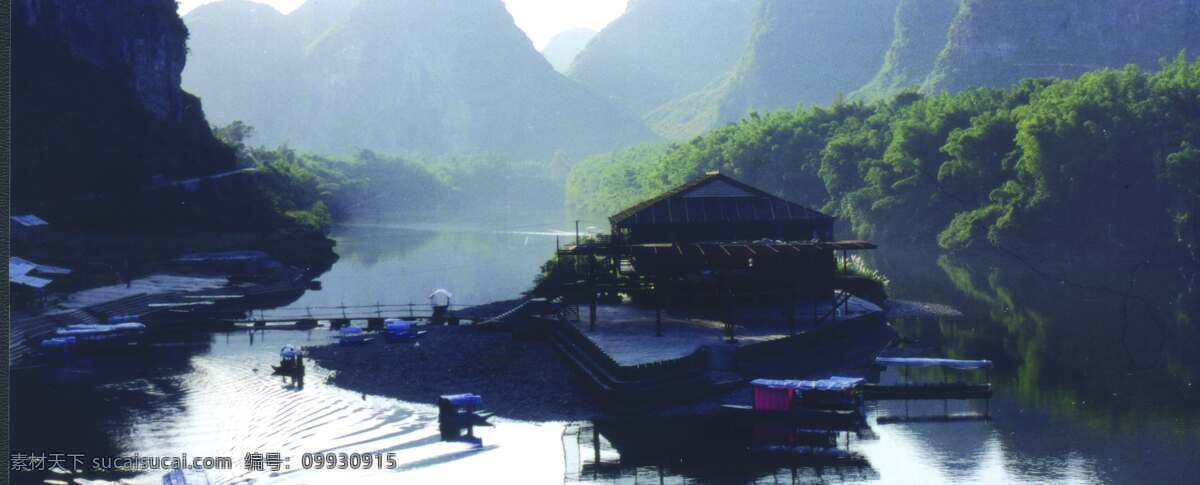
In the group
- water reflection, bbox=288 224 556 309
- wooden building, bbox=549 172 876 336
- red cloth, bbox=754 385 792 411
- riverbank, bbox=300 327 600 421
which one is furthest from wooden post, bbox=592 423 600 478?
water reflection, bbox=288 224 556 309

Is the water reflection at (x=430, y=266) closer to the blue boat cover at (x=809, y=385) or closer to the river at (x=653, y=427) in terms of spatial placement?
the river at (x=653, y=427)

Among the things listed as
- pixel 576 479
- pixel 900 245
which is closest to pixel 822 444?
pixel 576 479

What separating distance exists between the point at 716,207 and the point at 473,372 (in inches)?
728

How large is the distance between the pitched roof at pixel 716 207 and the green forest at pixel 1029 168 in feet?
146

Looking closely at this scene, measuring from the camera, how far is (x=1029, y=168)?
333 feet

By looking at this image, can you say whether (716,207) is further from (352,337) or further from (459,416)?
(459,416)

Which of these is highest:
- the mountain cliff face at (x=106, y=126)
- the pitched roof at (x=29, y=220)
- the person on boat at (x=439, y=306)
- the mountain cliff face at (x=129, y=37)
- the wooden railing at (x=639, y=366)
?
the mountain cliff face at (x=129, y=37)

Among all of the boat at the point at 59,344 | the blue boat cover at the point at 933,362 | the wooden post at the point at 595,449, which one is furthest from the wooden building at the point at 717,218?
the boat at the point at 59,344

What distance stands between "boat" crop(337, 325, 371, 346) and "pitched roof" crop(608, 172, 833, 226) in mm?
14655

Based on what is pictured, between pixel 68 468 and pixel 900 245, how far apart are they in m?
96.4

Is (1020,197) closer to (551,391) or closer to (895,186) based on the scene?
(895,186)

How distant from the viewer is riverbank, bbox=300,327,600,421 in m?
43.8

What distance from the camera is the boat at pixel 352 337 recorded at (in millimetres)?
58281

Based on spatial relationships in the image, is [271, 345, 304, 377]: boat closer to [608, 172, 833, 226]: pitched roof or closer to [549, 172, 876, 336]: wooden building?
[549, 172, 876, 336]: wooden building
